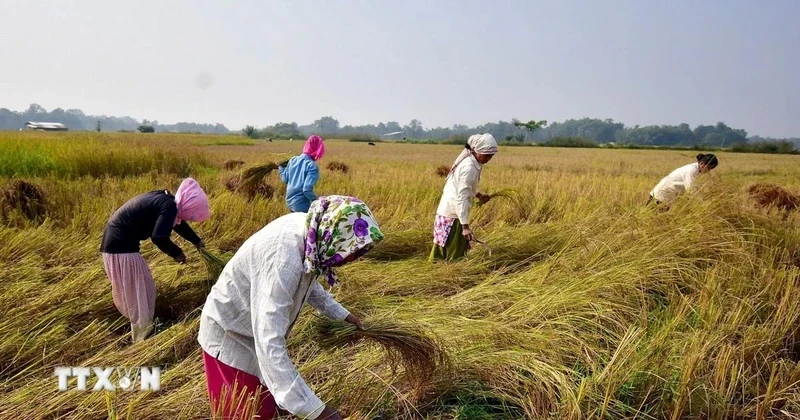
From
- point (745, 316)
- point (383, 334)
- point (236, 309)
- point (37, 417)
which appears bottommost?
point (37, 417)

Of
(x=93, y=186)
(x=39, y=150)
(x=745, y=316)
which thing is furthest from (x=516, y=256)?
(x=39, y=150)

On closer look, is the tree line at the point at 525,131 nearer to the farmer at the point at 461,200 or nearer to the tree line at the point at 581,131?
the tree line at the point at 581,131

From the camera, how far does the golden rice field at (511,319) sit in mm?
1923

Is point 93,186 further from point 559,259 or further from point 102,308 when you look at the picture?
point 559,259

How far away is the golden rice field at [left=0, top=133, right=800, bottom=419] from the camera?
75.7 inches

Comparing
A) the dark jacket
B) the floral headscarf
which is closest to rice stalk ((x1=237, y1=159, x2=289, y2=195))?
the dark jacket

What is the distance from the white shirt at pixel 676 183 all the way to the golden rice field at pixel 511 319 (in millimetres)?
532

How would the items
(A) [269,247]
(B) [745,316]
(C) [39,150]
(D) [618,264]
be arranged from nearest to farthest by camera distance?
1. (A) [269,247]
2. (B) [745,316]
3. (D) [618,264]
4. (C) [39,150]

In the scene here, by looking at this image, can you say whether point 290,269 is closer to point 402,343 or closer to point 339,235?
point 339,235

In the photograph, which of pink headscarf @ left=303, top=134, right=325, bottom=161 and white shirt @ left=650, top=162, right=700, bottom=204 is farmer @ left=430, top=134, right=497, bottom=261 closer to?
pink headscarf @ left=303, top=134, right=325, bottom=161

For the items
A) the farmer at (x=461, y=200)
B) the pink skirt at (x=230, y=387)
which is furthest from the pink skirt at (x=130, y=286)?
the farmer at (x=461, y=200)

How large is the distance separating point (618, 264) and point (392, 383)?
1894 mm

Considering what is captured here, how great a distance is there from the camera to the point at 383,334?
176cm

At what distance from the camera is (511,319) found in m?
2.69
